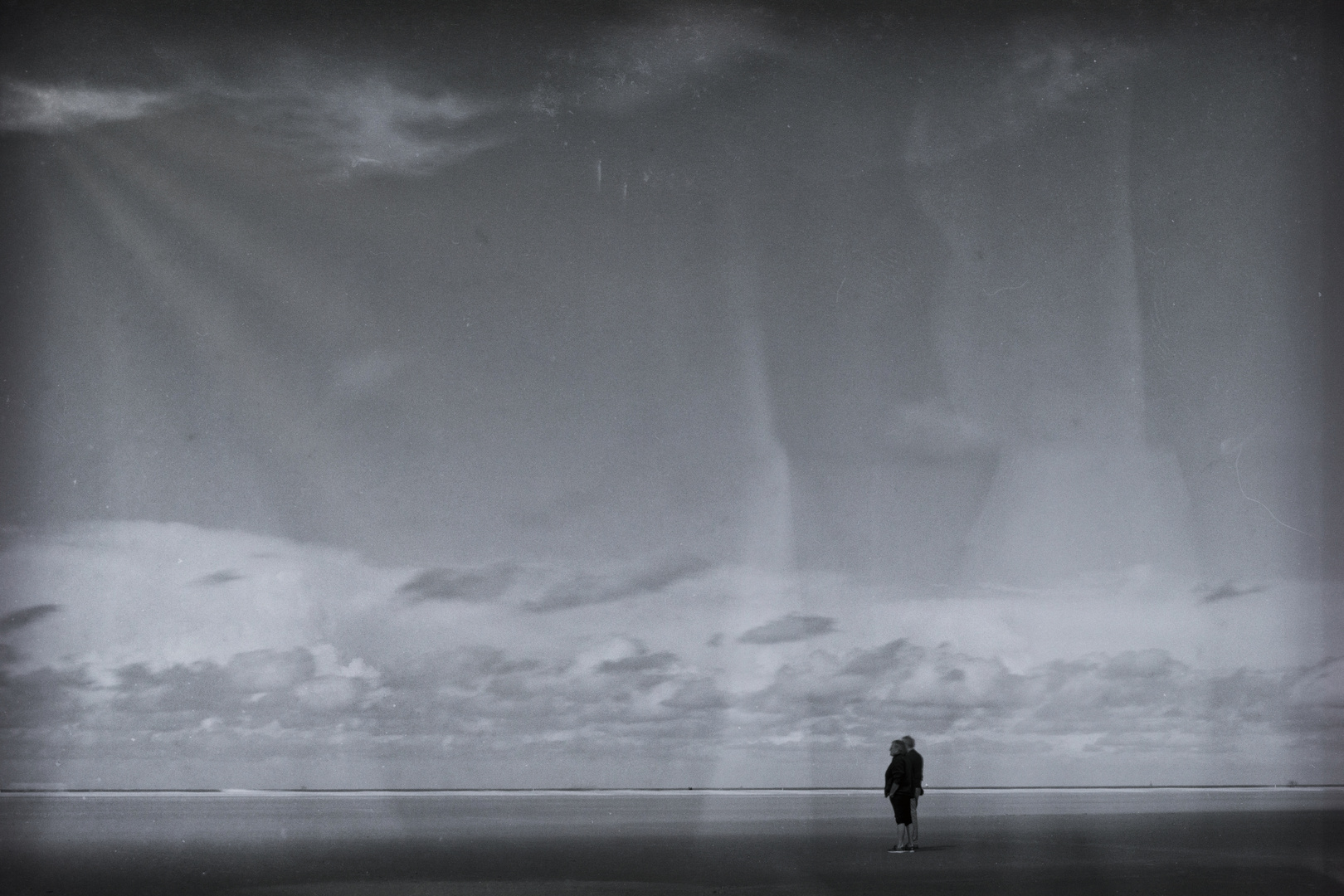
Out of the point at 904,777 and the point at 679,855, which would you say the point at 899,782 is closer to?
the point at 904,777

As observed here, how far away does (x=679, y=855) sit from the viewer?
24.4 ft

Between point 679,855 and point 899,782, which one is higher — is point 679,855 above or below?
below

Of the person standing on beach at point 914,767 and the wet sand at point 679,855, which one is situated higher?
the person standing on beach at point 914,767

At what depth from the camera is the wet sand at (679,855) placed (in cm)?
627

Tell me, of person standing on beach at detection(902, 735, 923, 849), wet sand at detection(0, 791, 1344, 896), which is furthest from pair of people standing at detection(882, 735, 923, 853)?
wet sand at detection(0, 791, 1344, 896)

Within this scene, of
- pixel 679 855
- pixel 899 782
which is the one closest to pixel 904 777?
pixel 899 782

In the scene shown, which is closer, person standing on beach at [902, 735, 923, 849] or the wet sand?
the wet sand

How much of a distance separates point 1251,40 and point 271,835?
7.54 metres

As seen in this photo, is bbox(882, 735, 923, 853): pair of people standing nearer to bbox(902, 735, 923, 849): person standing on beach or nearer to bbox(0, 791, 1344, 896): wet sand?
bbox(902, 735, 923, 849): person standing on beach

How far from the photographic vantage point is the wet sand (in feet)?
20.6

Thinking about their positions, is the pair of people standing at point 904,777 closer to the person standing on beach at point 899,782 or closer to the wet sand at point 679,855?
the person standing on beach at point 899,782

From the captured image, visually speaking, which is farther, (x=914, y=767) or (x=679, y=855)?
(x=679, y=855)

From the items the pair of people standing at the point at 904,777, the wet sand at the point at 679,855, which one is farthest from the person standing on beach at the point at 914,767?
the wet sand at the point at 679,855

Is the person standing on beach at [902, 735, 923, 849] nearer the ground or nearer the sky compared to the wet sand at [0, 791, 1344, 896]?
nearer the sky
